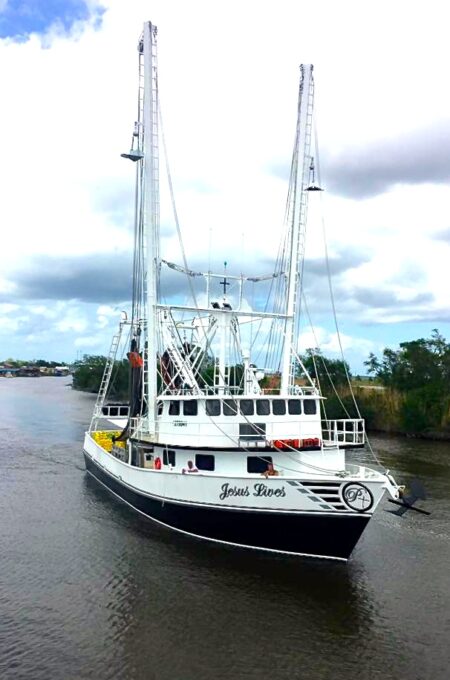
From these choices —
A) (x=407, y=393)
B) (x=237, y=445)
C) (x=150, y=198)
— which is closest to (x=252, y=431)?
(x=237, y=445)

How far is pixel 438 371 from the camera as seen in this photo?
61875 millimetres

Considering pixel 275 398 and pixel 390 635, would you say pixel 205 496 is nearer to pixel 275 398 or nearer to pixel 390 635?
Result: pixel 275 398

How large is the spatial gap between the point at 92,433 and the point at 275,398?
1793cm

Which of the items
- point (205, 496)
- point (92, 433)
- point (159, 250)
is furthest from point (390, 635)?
point (92, 433)

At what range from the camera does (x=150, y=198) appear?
952 inches

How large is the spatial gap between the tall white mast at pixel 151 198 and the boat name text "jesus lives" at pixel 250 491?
5107 millimetres

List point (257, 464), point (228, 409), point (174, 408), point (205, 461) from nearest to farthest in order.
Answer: point (257, 464)
point (205, 461)
point (228, 409)
point (174, 408)

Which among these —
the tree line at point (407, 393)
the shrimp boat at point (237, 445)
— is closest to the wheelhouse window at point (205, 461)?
the shrimp boat at point (237, 445)

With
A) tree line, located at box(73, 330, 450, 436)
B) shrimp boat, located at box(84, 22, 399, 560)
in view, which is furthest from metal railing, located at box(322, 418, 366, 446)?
tree line, located at box(73, 330, 450, 436)

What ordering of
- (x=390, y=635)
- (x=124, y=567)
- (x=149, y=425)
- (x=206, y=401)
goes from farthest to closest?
(x=149, y=425)
(x=206, y=401)
(x=124, y=567)
(x=390, y=635)

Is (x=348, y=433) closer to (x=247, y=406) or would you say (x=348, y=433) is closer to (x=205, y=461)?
(x=247, y=406)

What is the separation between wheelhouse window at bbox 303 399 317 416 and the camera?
22188 millimetres

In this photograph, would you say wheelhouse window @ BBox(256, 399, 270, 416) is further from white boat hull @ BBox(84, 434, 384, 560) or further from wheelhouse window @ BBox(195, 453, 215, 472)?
white boat hull @ BBox(84, 434, 384, 560)

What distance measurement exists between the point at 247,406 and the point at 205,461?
96.7 inches
